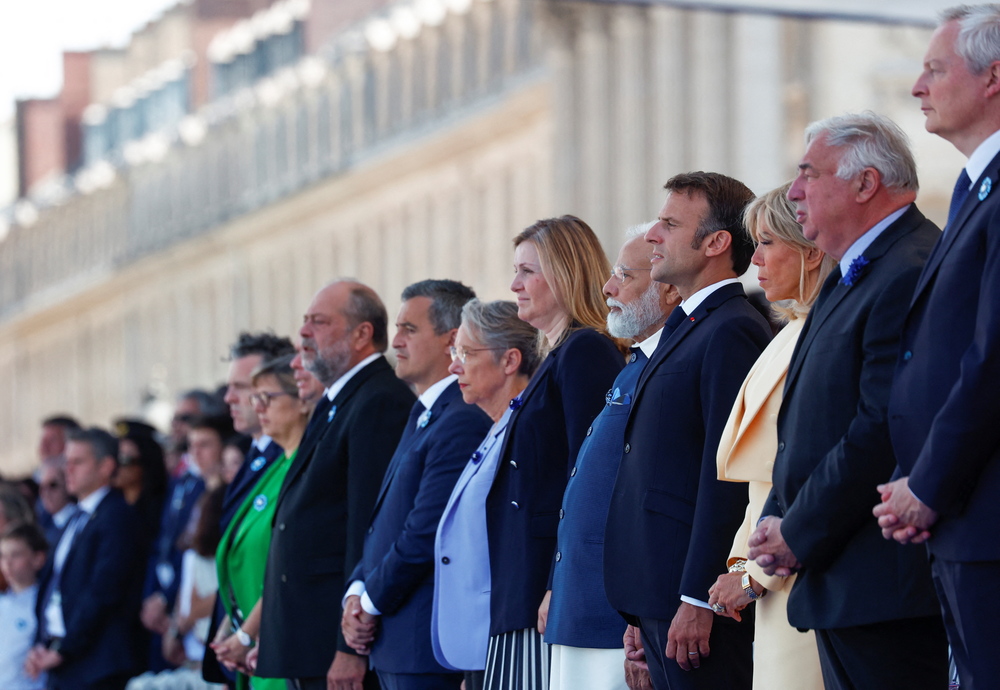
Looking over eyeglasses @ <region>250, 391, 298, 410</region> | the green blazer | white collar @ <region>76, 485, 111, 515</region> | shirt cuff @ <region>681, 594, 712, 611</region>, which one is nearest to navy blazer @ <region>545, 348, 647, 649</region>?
shirt cuff @ <region>681, 594, 712, 611</region>

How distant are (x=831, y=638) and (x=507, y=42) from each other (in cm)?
1974

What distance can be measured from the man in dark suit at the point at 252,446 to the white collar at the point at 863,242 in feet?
12.5

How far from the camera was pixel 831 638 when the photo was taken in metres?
3.80

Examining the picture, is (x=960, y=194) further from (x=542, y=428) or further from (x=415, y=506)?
(x=415, y=506)

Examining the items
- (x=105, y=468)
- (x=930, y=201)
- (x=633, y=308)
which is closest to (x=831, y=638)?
(x=633, y=308)

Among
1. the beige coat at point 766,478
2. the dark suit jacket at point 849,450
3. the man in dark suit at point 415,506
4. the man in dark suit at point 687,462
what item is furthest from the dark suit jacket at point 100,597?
the dark suit jacket at point 849,450

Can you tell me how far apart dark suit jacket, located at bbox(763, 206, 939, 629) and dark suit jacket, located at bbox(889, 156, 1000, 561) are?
0.60 ft

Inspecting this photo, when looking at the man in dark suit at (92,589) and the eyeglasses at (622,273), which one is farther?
the man in dark suit at (92,589)

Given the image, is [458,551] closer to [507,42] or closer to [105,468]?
[105,468]

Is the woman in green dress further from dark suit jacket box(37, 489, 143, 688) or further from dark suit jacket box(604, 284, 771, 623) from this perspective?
dark suit jacket box(604, 284, 771, 623)

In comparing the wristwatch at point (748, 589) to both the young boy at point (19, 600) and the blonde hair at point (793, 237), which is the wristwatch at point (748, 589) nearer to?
the blonde hair at point (793, 237)

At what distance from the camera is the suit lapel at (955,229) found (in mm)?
3510

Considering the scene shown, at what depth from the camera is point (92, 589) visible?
9.30 meters

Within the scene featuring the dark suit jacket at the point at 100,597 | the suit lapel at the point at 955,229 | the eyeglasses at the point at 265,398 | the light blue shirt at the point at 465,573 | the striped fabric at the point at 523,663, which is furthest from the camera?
the dark suit jacket at the point at 100,597
